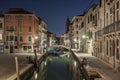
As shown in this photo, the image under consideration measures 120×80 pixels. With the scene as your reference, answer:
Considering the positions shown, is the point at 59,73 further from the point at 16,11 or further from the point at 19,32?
the point at 16,11

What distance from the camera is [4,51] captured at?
54656mm

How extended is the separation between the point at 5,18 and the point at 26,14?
554 centimetres

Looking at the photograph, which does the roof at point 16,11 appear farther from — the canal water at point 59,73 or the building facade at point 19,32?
the canal water at point 59,73

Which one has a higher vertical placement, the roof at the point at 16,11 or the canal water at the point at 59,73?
the roof at the point at 16,11

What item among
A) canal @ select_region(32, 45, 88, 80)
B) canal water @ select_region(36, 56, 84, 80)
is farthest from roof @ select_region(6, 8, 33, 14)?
canal water @ select_region(36, 56, 84, 80)

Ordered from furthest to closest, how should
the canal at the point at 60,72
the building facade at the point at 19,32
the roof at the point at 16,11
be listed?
1. the roof at the point at 16,11
2. the building facade at the point at 19,32
3. the canal at the point at 60,72

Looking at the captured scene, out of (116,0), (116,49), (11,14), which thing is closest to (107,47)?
(116,49)

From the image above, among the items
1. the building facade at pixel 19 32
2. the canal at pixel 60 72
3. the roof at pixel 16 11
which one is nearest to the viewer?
the canal at pixel 60 72

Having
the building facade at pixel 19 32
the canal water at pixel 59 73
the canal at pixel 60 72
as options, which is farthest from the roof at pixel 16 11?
the canal water at pixel 59 73

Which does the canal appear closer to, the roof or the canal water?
the canal water

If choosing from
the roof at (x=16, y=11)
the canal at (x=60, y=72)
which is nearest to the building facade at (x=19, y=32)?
the roof at (x=16, y=11)

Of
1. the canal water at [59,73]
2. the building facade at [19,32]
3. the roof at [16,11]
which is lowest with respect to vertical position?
the canal water at [59,73]

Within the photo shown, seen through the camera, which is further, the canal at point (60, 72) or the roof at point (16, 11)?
the roof at point (16, 11)

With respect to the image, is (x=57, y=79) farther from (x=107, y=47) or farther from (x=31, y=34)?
(x=31, y=34)
